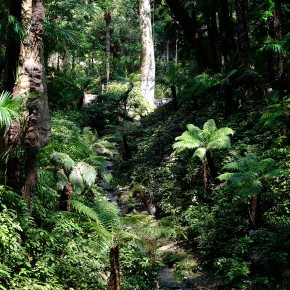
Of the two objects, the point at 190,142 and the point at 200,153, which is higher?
the point at 190,142

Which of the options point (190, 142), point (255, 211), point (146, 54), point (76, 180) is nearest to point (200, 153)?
point (190, 142)

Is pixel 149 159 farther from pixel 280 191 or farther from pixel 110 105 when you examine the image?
pixel 110 105

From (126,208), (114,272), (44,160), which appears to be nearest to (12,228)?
(114,272)

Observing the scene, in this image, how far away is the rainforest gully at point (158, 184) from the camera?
3803mm

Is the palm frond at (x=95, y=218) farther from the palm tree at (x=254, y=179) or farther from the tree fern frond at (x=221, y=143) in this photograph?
the tree fern frond at (x=221, y=143)

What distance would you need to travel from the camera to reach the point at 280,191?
5.94 meters

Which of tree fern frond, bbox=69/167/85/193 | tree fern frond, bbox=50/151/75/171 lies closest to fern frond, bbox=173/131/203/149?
tree fern frond, bbox=69/167/85/193

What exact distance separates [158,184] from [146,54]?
993 centimetres

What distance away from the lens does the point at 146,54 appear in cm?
1739

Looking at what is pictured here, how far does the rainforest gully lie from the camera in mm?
3803

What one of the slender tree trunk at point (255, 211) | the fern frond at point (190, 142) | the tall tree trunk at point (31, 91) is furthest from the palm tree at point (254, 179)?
the tall tree trunk at point (31, 91)

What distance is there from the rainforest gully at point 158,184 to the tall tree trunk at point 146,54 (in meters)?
4.42

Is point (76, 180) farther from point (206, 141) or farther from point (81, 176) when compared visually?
point (206, 141)

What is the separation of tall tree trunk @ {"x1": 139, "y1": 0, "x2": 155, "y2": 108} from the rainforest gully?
4422mm
